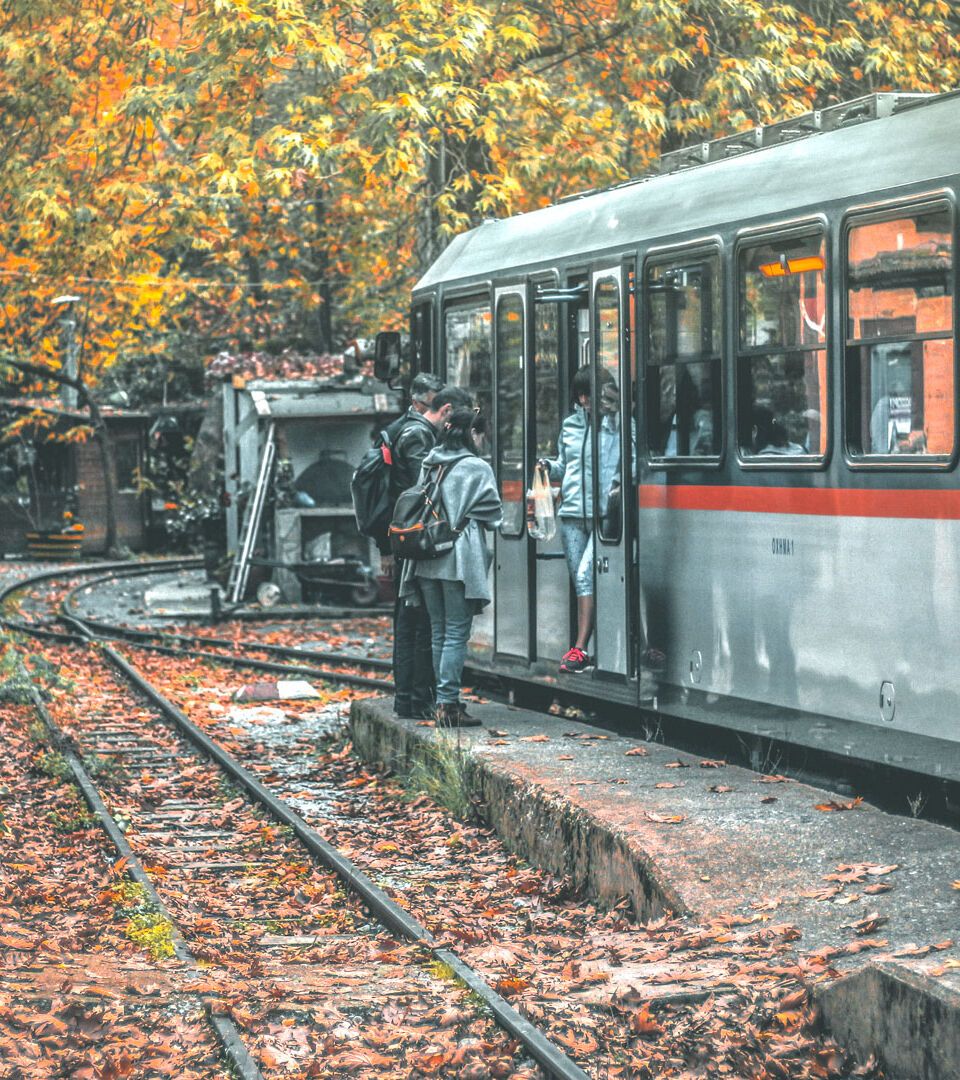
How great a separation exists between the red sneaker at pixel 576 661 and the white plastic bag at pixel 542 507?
75 cm

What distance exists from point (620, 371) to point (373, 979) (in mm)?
4857

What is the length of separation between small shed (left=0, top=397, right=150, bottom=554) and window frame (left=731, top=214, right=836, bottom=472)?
106ft

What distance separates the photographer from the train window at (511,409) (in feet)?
38.1

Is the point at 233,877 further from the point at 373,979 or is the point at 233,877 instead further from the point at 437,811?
the point at 373,979

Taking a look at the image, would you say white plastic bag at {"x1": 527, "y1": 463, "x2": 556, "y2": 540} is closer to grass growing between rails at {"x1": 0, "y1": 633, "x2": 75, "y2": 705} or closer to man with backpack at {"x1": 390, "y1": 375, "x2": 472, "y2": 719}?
man with backpack at {"x1": 390, "y1": 375, "x2": 472, "y2": 719}

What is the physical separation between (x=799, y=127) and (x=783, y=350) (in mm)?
1445

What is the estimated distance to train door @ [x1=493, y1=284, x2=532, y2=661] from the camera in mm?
11586

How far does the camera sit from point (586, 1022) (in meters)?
5.61

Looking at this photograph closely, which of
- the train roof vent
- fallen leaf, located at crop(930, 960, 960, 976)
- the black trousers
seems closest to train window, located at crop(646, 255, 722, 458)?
the train roof vent

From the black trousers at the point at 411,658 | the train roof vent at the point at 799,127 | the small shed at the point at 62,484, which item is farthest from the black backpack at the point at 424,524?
the small shed at the point at 62,484

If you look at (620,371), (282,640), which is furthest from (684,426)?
(282,640)

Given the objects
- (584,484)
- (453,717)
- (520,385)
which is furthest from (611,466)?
(453,717)

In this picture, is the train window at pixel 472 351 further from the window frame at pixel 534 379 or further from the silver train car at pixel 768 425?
the window frame at pixel 534 379

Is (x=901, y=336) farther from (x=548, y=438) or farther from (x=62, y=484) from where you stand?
(x=62, y=484)
